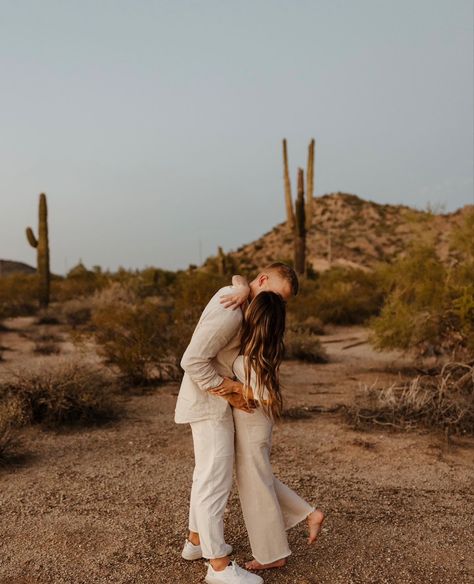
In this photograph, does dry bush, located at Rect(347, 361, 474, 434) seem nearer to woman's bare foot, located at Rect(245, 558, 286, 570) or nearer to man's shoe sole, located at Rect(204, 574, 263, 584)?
woman's bare foot, located at Rect(245, 558, 286, 570)

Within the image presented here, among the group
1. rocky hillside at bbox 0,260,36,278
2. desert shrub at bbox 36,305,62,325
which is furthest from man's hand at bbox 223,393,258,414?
rocky hillside at bbox 0,260,36,278

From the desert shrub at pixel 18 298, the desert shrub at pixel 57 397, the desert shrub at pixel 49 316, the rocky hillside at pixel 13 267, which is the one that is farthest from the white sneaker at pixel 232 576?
the rocky hillside at pixel 13 267

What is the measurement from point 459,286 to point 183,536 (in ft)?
22.6

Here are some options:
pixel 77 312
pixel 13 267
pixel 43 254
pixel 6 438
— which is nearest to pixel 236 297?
pixel 6 438

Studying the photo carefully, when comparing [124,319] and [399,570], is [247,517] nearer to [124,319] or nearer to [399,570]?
[399,570]

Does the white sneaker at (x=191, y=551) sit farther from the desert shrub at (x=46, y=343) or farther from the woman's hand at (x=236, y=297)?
the desert shrub at (x=46, y=343)

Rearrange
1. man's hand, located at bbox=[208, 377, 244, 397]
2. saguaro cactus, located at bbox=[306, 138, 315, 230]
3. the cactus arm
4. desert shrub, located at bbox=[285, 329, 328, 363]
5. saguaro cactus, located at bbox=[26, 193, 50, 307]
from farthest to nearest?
1. saguaro cactus, located at bbox=[306, 138, 315, 230]
2. the cactus arm
3. saguaro cactus, located at bbox=[26, 193, 50, 307]
4. desert shrub, located at bbox=[285, 329, 328, 363]
5. man's hand, located at bbox=[208, 377, 244, 397]

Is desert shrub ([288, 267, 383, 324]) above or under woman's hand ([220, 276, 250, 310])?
under

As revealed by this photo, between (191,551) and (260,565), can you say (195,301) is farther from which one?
(260,565)

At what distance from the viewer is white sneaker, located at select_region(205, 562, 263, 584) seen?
3.38 metres

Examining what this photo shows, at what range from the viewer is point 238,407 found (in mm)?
3383

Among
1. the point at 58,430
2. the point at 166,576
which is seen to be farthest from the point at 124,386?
the point at 166,576

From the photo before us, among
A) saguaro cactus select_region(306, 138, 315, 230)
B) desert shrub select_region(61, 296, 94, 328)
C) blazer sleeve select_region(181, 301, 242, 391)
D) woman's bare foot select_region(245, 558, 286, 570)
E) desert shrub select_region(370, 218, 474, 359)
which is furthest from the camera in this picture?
saguaro cactus select_region(306, 138, 315, 230)

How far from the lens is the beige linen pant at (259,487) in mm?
3430
